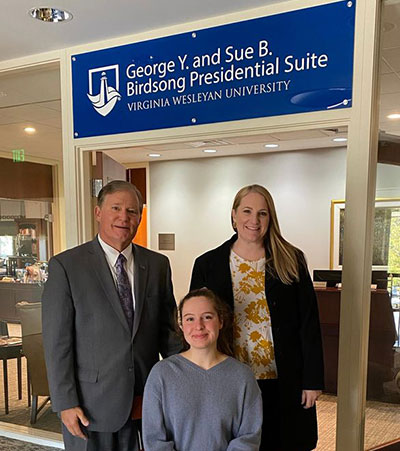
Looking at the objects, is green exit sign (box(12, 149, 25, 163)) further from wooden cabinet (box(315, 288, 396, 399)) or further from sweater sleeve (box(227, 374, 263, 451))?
wooden cabinet (box(315, 288, 396, 399))

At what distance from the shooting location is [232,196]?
237 inches

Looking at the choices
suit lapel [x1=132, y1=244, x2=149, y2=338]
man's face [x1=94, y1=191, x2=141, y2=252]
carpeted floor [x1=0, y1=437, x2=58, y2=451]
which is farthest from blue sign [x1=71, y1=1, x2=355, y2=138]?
carpeted floor [x1=0, y1=437, x2=58, y2=451]

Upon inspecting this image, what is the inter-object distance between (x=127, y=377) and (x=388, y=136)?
1.49 meters

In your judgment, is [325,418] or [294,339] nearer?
[294,339]

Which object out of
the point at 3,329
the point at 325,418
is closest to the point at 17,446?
the point at 3,329

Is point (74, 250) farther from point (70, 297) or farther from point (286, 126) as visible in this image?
point (286, 126)

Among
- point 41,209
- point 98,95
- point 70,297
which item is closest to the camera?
point 70,297

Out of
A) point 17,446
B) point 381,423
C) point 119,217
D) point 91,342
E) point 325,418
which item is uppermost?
point 119,217

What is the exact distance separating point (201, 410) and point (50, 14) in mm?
1784

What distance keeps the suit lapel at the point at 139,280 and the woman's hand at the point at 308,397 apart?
27.7 inches

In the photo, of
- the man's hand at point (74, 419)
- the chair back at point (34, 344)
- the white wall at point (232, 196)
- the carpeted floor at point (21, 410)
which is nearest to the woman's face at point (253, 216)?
the man's hand at point (74, 419)

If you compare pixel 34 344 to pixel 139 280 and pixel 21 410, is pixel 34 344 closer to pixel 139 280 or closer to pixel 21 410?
pixel 21 410

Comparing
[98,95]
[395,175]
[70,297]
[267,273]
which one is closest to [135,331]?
[70,297]

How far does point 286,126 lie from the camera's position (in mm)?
1941
